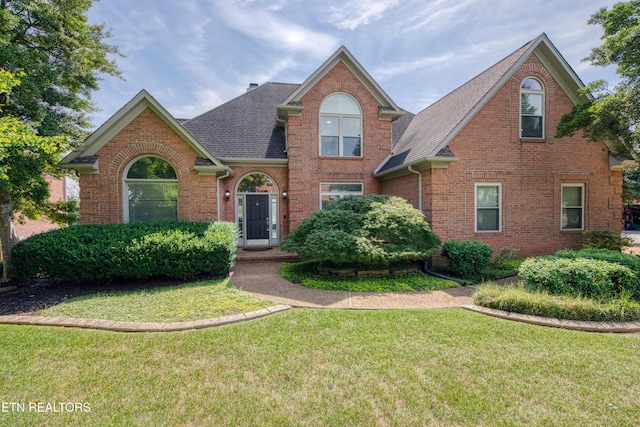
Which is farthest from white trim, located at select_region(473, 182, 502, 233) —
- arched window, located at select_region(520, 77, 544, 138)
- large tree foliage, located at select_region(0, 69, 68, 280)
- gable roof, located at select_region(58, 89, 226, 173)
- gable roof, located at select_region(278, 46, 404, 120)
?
large tree foliage, located at select_region(0, 69, 68, 280)

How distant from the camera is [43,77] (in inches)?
319

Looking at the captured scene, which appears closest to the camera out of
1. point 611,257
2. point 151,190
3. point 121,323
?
point 121,323

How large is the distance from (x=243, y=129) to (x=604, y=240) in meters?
14.3

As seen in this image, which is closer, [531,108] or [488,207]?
[488,207]

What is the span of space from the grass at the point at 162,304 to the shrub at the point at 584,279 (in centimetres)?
558

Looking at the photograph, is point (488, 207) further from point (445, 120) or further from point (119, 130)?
point (119, 130)

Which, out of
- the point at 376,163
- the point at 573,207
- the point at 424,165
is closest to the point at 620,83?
the point at 573,207

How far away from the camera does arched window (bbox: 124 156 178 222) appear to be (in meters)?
9.57

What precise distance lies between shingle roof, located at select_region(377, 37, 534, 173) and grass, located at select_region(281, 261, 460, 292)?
3.89 meters

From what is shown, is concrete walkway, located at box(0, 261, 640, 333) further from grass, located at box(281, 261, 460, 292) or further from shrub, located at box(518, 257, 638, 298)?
shrub, located at box(518, 257, 638, 298)

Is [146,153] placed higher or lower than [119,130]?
lower

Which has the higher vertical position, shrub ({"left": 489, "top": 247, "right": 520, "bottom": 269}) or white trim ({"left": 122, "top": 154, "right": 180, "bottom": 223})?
white trim ({"left": 122, "top": 154, "right": 180, "bottom": 223})

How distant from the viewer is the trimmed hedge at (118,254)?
6957 mm

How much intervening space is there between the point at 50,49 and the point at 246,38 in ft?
19.1
